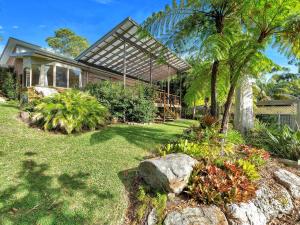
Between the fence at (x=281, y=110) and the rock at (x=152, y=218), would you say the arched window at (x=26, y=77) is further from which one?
the fence at (x=281, y=110)

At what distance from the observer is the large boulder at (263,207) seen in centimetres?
423

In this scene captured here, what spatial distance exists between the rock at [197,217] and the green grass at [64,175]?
0.97m

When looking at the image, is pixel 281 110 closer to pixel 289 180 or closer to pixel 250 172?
pixel 289 180

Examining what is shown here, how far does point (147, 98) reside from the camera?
12078 millimetres

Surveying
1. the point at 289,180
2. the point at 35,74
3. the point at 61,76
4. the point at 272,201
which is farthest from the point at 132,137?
the point at 35,74

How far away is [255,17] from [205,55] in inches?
83.8

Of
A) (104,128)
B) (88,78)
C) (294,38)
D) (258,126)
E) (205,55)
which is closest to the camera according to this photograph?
(205,55)

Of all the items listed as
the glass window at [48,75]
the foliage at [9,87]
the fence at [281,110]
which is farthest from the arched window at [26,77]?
the fence at [281,110]

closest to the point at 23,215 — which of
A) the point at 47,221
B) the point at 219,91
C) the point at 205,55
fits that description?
the point at 47,221

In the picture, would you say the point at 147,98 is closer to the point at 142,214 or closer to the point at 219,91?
the point at 219,91

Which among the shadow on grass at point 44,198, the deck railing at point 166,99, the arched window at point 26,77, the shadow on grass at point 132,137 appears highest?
the arched window at point 26,77

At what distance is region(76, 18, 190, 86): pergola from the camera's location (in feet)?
35.3

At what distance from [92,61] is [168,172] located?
11.9 m

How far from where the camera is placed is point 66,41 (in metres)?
34.0
